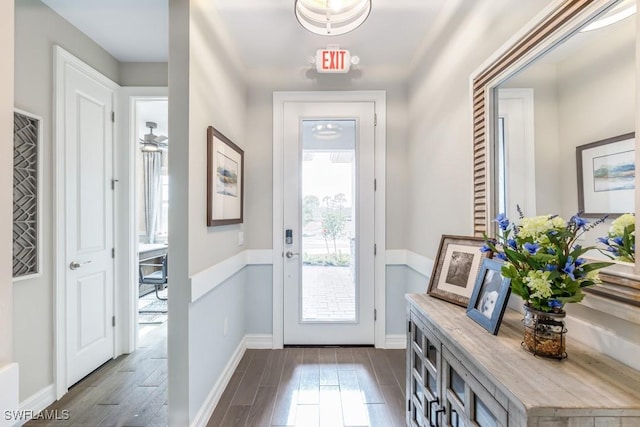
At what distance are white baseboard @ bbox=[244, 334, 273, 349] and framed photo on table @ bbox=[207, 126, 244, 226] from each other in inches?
43.4

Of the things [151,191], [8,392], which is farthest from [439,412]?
[151,191]

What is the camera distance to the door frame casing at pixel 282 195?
2664 mm

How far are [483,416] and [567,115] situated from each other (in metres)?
1.02

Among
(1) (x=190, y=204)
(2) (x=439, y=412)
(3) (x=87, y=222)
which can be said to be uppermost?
(1) (x=190, y=204)

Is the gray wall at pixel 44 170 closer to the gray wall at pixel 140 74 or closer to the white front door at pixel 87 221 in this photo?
the white front door at pixel 87 221

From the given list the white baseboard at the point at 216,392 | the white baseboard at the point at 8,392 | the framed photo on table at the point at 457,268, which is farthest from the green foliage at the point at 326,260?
the white baseboard at the point at 8,392

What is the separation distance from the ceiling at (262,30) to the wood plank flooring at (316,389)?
8.43ft

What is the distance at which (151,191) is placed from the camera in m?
5.43

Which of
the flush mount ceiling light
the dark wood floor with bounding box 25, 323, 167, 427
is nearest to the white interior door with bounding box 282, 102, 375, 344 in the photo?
the flush mount ceiling light

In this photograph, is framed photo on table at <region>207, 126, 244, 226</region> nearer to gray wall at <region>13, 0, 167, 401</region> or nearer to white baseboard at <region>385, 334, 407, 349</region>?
gray wall at <region>13, 0, 167, 401</region>

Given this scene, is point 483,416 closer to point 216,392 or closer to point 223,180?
point 216,392

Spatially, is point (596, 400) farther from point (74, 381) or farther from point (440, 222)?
point (74, 381)

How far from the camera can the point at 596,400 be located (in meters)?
0.70

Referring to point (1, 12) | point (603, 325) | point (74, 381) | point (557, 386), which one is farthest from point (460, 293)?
point (74, 381)
